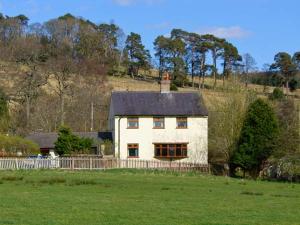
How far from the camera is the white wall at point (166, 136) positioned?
60094 millimetres

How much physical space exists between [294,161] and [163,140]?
19.1m

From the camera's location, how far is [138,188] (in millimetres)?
30188

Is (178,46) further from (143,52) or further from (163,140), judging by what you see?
(163,140)

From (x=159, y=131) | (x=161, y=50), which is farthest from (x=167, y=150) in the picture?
(x=161, y=50)

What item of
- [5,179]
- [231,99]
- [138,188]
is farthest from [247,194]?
[231,99]

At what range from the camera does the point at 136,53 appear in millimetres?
126312

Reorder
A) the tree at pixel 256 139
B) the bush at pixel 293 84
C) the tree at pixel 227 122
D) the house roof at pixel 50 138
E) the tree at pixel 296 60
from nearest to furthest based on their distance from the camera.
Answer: the tree at pixel 256 139
the tree at pixel 227 122
the house roof at pixel 50 138
the bush at pixel 293 84
the tree at pixel 296 60

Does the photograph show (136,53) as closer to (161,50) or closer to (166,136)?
(161,50)

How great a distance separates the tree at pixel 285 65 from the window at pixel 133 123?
64641mm

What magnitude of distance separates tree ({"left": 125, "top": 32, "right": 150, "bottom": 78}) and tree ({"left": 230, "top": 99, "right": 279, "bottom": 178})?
7581 cm

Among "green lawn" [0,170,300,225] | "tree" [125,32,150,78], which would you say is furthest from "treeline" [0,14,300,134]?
"green lawn" [0,170,300,225]

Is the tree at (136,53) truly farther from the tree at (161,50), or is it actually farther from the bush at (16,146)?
the bush at (16,146)

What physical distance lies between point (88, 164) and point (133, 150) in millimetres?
10802

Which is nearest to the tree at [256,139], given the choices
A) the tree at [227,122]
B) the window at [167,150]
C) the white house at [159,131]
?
the tree at [227,122]
